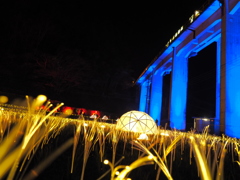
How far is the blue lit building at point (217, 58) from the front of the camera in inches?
396

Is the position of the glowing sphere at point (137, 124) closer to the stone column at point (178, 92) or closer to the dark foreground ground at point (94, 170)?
the dark foreground ground at point (94, 170)

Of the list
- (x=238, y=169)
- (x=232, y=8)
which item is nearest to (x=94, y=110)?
(x=232, y=8)

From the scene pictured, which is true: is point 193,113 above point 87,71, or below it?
below

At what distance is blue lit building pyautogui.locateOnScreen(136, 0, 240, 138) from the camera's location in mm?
10062

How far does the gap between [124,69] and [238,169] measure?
28700 mm

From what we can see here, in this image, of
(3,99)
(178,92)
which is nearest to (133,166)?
Answer: (178,92)

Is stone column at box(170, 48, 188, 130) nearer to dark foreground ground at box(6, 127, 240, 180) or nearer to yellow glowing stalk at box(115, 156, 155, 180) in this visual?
dark foreground ground at box(6, 127, 240, 180)

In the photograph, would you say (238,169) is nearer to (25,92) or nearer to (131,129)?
(131,129)

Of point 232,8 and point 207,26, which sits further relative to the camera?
point 207,26

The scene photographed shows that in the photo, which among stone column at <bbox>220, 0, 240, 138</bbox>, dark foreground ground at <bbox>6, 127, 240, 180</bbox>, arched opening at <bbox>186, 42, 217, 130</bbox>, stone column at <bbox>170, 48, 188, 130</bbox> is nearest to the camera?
dark foreground ground at <bbox>6, 127, 240, 180</bbox>

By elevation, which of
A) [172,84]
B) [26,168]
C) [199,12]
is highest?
[199,12]

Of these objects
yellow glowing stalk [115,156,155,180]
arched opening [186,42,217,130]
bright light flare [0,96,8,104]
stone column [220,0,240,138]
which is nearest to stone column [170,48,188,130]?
arched opening [186,42,217,130]

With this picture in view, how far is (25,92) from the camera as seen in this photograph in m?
23.1

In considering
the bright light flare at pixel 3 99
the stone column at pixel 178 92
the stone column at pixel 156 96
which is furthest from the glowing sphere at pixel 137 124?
the bright light flare at pixel 3 99
